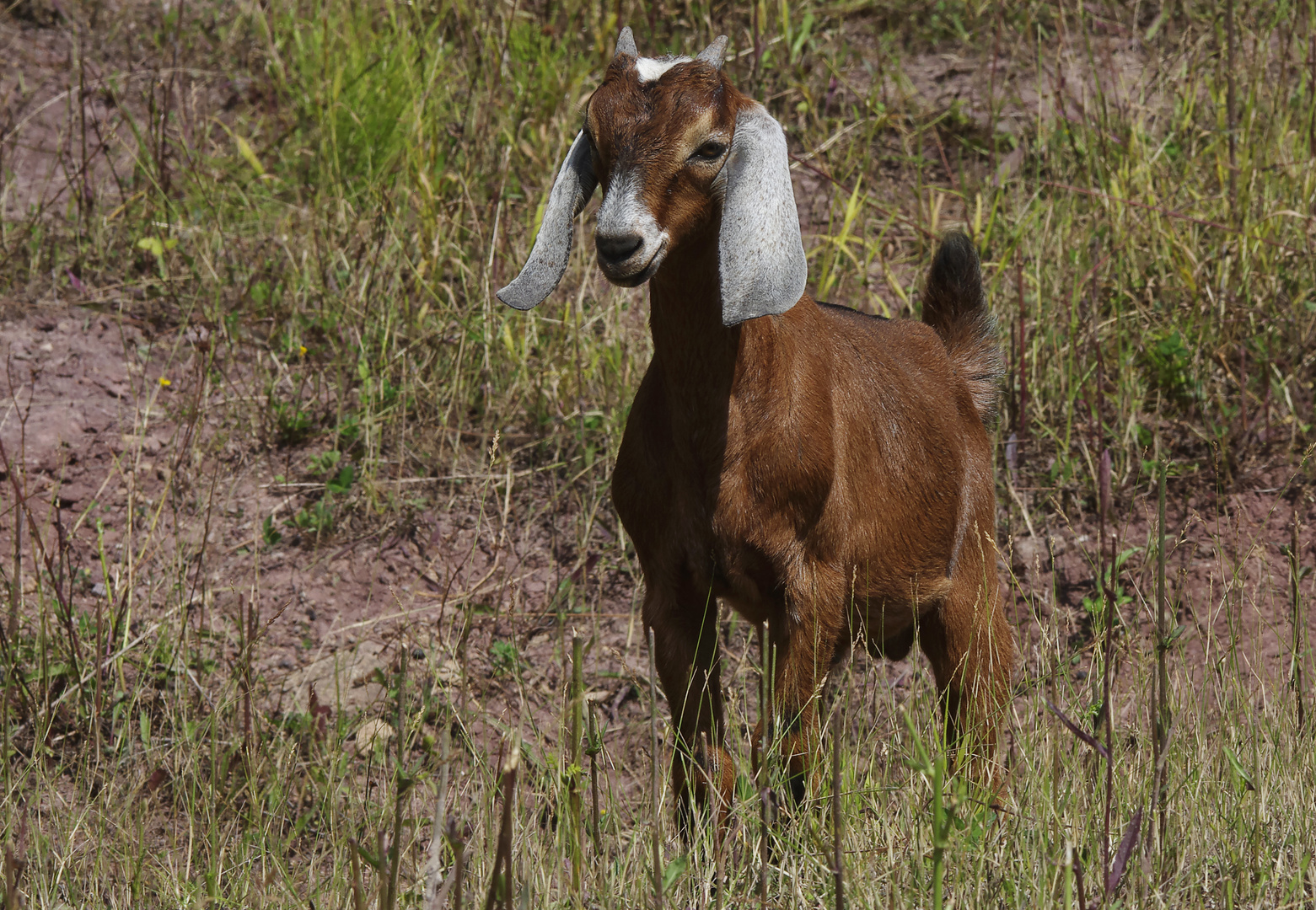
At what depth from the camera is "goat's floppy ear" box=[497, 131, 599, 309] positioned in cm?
289

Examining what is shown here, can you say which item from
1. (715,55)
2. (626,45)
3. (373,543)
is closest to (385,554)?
(373,543)

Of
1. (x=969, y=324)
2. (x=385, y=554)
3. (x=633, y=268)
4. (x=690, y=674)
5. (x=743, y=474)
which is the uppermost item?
(x=633, y=268)

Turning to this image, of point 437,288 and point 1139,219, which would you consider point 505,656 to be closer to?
point 437,288

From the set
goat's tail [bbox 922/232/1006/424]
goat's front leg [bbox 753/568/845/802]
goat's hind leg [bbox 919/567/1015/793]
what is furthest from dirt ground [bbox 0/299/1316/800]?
goat's front leg [bbox 753/568/845/802]

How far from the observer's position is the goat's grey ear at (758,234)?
2613 millimetres

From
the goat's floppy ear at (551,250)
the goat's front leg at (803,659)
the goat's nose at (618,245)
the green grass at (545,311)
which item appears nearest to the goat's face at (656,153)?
the goat's nose at (618,245)

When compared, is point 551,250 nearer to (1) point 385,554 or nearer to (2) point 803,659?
(2) point 803,659

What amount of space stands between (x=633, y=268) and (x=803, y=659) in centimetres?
105

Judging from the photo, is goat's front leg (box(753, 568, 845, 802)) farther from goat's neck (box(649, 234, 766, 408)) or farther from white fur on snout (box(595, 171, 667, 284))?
white fur on snout (box(595, 171, 667, 284))

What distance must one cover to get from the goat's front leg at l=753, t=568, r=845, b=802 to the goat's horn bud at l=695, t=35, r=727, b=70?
1.20 meters

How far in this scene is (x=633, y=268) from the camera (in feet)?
8.40

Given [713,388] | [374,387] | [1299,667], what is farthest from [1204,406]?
[374,387]

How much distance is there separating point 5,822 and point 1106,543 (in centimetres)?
371

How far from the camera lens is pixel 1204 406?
16.4 feet
